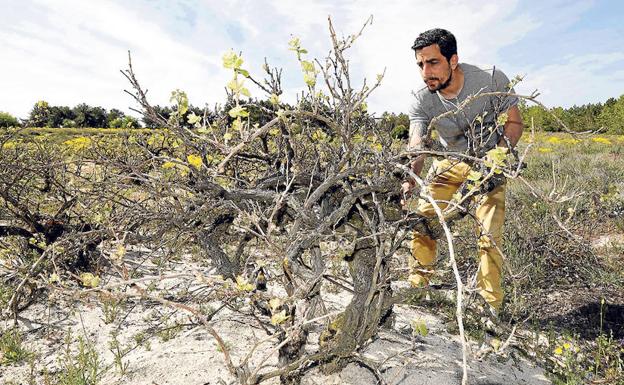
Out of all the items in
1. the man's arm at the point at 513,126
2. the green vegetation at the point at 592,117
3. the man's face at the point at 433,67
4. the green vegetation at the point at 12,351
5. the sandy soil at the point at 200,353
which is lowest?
the sandy soil at the point at 200,353

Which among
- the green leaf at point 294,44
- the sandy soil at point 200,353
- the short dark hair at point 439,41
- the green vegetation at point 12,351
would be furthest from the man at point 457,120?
the green vegetation at point 12,351

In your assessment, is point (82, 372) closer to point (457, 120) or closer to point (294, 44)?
point (294, 44)

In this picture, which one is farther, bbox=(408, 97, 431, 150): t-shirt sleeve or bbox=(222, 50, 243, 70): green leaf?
bbox=(408, 97, 431, 150): t-shirt sleeve

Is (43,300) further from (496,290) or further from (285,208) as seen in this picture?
(496,290)

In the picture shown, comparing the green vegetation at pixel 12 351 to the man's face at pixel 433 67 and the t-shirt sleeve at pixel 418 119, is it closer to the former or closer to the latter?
the t-shirt sleeve at pixel 418 119

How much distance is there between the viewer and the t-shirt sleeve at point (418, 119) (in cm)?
356

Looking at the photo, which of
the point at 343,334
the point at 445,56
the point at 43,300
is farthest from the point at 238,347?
the point at 445,56

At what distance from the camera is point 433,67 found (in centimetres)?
318

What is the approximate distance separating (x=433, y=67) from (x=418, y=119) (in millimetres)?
547

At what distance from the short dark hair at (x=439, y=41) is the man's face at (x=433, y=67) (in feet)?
0.09

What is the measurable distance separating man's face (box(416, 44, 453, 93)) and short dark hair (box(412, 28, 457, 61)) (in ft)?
0.09

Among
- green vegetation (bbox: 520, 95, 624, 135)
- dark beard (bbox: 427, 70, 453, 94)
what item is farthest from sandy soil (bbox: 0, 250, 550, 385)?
green vegetation (bbox: 520, 95, 624, 135)

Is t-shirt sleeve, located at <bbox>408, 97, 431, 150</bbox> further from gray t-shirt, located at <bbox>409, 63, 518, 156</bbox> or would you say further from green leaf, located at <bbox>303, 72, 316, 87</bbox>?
green leaf, located at <bbox>303, 72, 316, 87</bbox>

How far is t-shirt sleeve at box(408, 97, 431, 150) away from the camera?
Answer: 11.7 feet
